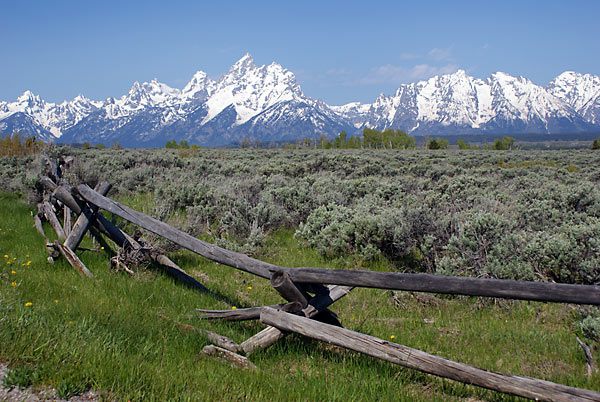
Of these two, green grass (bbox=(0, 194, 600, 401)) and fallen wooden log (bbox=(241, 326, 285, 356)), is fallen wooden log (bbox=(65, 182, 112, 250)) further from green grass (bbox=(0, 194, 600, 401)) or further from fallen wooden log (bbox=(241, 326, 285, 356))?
fallen wooden log (bbox=(241, 326, 285, 356))

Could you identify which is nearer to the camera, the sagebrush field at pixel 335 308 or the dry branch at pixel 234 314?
the sagebrush field at pixel 335 308

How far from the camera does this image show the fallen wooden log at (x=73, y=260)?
5.57m

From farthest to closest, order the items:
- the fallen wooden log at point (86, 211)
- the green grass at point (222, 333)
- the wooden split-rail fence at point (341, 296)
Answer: the fallen wooden log at point (86, 211)
the green grass at point (222, 333)
the wooden split-rail fence at point (341, 296)

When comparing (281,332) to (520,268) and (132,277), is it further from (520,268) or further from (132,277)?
(520,268)

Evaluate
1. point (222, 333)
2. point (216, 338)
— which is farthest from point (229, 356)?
point (222, 333)

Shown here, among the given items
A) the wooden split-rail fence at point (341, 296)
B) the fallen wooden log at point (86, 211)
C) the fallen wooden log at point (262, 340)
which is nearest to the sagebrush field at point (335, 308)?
the fallen wooden log at point (262, 340)

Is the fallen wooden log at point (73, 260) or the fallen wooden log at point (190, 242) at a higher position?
the fallen wooden log at point (190, 242)

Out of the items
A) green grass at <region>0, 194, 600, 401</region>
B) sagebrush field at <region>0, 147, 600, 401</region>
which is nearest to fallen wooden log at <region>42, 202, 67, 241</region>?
sagebrush field at <region>0, 147, 600, 401</region>

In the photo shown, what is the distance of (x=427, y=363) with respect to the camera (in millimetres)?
2936

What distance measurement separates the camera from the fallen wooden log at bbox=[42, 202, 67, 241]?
7.31m

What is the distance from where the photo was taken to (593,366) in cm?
347

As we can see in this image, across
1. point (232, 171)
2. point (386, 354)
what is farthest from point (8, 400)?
point (232, 171)

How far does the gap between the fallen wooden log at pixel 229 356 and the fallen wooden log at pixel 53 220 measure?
5.16 m

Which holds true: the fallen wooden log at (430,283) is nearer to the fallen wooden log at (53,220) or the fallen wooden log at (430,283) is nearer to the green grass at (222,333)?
the green grass at (222,333)
